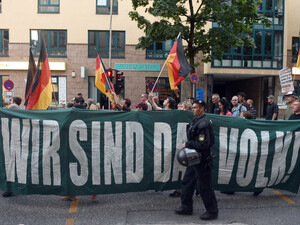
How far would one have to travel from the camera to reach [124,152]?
16.1ft

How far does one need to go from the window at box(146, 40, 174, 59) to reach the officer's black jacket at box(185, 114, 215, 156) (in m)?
18.4

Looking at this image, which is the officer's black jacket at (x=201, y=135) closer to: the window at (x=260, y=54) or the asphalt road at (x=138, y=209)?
the asphalt road at (x=138, y=209)

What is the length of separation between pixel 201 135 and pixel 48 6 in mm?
21278

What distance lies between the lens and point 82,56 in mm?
21750

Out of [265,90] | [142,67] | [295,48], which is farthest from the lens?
[265,90]

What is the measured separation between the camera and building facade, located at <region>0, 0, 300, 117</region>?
21.4 meters

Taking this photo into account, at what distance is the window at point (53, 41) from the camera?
2161 centimetres

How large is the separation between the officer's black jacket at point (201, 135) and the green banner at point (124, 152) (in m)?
0.87

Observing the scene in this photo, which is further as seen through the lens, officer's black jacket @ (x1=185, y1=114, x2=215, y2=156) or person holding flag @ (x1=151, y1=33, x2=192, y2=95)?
person holding flag @ (x1=151, y1=33, x2=192, y2=95)

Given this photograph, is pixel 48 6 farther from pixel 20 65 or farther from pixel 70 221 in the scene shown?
pixel 70 221

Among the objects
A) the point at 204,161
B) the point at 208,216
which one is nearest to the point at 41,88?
the point at 204,161

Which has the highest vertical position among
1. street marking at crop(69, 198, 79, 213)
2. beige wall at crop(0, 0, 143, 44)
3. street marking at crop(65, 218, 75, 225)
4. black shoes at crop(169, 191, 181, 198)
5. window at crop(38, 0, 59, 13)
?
window at crop(38, 0, 59, 13)

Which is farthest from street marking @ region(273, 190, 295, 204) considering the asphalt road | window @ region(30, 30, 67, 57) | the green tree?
window @ region(30, 30, 67, 57)

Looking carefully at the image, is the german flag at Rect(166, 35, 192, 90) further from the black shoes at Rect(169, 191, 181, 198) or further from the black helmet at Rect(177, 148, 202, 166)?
the black helmet at Rect(177, 148, 202, 166)
